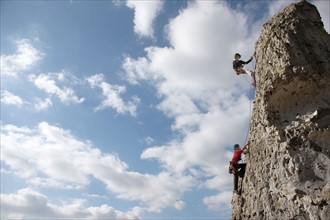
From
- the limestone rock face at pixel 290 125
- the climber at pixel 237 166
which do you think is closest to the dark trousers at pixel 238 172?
the climber at pixel 237 166

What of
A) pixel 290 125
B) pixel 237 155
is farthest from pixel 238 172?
pixel 290 125

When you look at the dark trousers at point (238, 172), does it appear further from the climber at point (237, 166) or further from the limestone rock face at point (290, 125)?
the limestone rock face at point (290, 125)

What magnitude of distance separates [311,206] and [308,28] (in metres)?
8.73

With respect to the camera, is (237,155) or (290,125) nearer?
(290,125)

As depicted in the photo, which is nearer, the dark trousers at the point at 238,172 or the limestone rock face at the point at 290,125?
the limestone rock face at the point at 290,125

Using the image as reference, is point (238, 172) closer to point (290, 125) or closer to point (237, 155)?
point (237, 155)

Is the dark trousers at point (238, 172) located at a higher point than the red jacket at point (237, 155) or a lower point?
lower

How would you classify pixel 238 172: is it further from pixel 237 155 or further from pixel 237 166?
pixel 237 155

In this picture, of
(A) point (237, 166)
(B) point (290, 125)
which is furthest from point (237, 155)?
(B) point (290, 125)

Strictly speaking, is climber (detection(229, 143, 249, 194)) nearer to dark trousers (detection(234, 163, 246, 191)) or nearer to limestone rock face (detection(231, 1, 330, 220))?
dark trousers (detection(234, 163, 246, 191))

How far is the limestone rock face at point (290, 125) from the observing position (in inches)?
522

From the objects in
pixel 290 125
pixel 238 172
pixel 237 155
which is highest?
pixel 290 125

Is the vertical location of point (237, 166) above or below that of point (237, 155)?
below

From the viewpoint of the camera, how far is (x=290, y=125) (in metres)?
14.8
